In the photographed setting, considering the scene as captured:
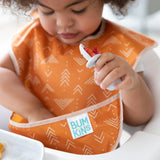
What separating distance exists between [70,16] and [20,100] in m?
0.27

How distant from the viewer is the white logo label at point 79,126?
74 centimetres

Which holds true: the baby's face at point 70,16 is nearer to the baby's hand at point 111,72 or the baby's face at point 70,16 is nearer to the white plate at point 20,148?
the baby's hand at point 111,72

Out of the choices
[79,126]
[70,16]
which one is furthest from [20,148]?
[70,16]

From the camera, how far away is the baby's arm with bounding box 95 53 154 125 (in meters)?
0.60

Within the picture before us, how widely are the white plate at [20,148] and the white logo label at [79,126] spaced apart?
0.51 feet

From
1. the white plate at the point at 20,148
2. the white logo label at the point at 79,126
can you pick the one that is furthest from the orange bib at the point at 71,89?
the white plate at the point at 20,148

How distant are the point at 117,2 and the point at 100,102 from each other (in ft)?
1.10

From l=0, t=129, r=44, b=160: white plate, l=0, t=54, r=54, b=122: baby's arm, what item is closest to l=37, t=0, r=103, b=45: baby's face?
l=0, t=54, r=54, b=122: baby's arm

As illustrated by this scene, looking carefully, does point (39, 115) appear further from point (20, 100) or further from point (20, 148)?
point (20, 148)

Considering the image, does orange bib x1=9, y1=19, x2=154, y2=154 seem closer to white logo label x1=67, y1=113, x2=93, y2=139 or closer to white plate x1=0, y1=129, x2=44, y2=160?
white logo label x1=67, y1=113, x2=93, y2=139

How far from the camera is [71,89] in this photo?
0.83 metres

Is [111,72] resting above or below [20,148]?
above

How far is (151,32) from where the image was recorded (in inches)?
92.7

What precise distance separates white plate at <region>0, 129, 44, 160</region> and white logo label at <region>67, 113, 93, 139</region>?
0.16 metres
